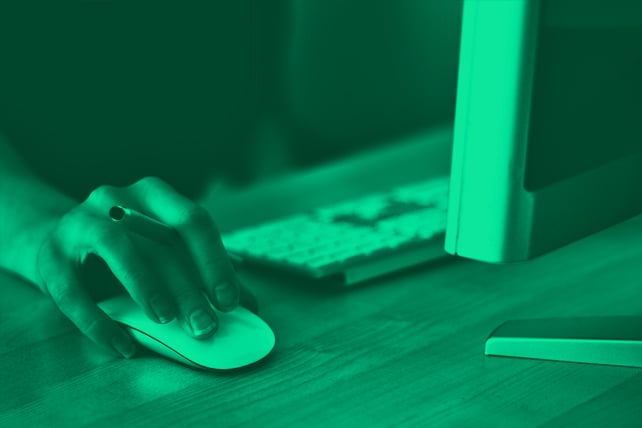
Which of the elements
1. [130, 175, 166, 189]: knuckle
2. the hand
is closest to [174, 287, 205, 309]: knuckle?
the hand

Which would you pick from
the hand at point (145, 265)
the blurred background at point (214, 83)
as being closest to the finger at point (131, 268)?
the hand at point (145, 265)

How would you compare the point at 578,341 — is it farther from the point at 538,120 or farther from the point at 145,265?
the point at 145,265

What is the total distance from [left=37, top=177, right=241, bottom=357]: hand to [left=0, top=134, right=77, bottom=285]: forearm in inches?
2.9

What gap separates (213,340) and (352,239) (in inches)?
9.8

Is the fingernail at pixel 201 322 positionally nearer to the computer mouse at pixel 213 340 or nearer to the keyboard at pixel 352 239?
the computer mouse at pixel 213 340

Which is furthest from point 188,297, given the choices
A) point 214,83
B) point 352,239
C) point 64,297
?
point 214,83

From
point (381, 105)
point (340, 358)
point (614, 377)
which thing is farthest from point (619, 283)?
point (381, 105)

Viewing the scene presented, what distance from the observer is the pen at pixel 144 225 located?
23.9 inches

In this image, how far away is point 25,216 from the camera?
0.79 m

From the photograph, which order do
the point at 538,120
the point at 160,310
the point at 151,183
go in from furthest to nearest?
the point at 151,183
the point at 160,310
the point at 538,120

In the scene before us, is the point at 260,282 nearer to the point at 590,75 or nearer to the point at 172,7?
the point at 590,75

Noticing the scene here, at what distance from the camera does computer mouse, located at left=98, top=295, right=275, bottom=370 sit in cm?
56

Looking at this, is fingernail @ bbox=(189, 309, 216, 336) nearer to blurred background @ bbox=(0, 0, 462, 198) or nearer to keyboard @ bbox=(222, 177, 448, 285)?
keyboard @ bbox=(222, 177, 448, 285)

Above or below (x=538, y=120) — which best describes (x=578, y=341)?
below
